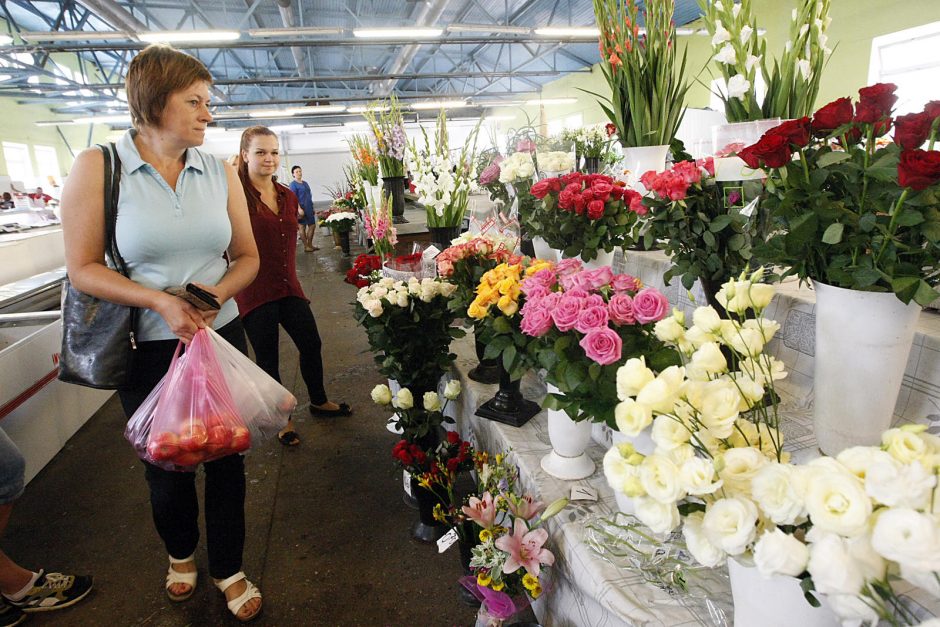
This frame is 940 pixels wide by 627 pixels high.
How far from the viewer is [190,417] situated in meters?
1.32

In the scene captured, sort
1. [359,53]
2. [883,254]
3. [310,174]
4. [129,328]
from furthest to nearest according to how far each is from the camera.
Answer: [310,174]
[359,53]
[129,328]
[883,254]

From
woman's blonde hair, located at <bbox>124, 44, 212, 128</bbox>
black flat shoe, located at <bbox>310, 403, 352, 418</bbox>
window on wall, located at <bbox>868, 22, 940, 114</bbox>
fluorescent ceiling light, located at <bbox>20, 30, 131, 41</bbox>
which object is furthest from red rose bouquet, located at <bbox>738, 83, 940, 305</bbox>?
fluorescent ceiling light, located at <bbox>20, 30, 131, 41</bbox>

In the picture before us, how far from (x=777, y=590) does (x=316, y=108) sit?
14335 mm

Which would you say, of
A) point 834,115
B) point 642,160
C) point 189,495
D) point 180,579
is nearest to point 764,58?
point 642,160

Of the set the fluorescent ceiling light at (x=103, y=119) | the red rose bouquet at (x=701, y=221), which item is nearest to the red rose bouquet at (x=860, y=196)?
the red rose bouquet at (x=701, y=221)

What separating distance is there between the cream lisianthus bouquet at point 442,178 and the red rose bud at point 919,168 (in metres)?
1.78

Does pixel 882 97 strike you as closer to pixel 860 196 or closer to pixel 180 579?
pixel 860 196

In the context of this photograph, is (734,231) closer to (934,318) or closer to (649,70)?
(934,318)

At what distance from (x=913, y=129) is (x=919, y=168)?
8 centimetres

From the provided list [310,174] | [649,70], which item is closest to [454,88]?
[310,174]

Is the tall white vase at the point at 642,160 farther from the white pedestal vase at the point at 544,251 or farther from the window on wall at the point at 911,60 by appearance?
the window on wall at the point at 911,60

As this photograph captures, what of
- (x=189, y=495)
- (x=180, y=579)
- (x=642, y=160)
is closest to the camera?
(x=189, y=495)

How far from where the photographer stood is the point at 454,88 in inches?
680

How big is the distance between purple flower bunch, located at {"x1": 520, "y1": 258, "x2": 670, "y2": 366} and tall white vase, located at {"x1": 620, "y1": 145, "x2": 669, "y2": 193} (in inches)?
34.2
